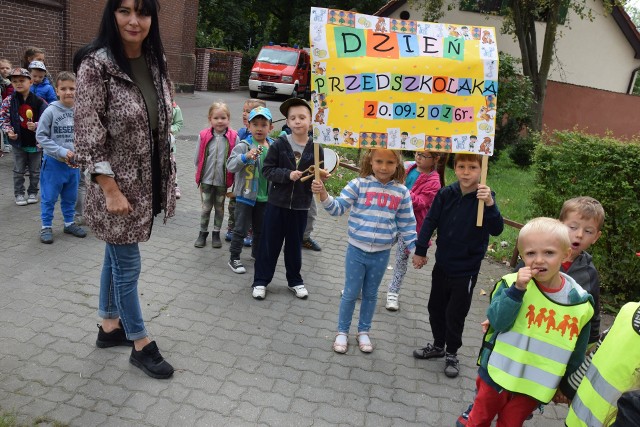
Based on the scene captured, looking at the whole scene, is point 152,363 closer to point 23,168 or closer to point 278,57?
point 23,168

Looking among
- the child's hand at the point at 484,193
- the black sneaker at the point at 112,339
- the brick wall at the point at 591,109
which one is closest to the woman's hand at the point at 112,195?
the black sneaker at the point at 112,339

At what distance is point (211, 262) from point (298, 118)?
1.96 m

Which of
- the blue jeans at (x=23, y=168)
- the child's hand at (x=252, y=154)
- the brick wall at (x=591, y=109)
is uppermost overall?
the brick wall at (x=591, y=109)

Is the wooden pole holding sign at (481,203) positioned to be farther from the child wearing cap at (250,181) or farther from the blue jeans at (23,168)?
the blue jeans at (23,168)

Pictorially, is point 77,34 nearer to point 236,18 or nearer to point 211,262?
point 211,262

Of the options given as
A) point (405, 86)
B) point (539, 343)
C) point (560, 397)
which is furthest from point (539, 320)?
point (405, 86)

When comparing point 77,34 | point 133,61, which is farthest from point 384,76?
point 77,34

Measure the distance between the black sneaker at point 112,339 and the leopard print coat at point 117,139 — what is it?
35.7 inches

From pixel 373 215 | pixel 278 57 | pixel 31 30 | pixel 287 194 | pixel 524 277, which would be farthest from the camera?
pixel 278 57

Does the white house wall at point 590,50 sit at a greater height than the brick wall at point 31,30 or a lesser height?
greater

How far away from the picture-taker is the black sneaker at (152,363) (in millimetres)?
3426

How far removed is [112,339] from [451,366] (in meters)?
2.47

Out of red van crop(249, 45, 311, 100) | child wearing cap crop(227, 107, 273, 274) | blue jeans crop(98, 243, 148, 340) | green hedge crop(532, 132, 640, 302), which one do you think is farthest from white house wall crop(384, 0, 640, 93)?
blue jeans crop(98, 243, 148, 340)

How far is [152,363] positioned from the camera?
3.45m
